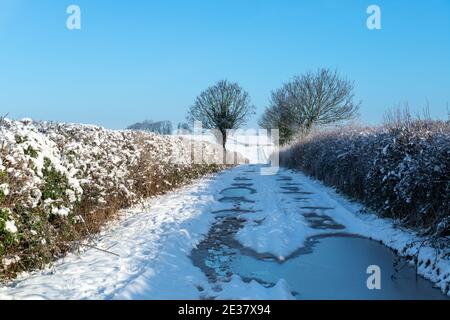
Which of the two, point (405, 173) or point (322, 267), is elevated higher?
point (405, 173)

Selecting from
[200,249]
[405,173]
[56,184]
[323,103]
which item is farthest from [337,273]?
[323,103]

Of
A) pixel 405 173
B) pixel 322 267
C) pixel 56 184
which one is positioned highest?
pixel 56 184

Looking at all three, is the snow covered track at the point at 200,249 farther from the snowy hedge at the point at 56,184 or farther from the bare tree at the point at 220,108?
the bare tree at the point at 220,108

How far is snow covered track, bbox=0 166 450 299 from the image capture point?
502 cm

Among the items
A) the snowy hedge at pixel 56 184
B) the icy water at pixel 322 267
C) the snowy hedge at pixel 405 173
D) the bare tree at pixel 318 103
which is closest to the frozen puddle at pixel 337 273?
the icy water at pixel 322 267

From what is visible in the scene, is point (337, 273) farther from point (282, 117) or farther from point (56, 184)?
point (282, 117)

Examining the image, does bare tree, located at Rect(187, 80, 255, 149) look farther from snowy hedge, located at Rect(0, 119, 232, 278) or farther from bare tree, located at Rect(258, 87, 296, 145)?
snowy hedge, located at Rect(0, 119, 232, 278)

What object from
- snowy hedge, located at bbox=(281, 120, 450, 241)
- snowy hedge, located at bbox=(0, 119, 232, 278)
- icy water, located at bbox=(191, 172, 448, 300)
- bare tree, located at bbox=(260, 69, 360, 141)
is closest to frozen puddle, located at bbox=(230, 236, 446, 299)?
icy water, located at bbox=(191, 172, 448, 300)

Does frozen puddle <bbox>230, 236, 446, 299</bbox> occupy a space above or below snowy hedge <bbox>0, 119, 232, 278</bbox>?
below

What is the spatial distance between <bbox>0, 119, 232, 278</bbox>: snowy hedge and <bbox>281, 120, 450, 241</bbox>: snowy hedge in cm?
558

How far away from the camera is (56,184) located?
6.41m

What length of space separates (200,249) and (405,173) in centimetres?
427
